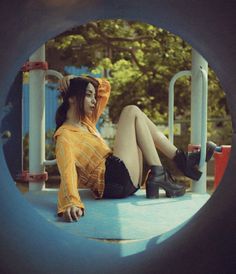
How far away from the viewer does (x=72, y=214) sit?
8.35 feet

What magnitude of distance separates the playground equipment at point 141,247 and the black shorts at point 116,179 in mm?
1578

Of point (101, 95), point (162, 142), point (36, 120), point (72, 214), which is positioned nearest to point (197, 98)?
point (162, 142)

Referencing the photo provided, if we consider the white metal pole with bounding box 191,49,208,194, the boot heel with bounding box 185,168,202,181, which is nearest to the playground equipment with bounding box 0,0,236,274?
the boot heel with bounding box 185,168,202,181

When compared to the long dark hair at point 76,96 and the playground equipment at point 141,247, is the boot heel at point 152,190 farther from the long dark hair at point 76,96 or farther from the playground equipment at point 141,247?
the playground equipment at point 141,247

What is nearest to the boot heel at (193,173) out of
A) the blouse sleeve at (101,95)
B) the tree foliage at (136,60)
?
the blouse sleeve at (101,95)

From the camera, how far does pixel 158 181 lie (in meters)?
3.30

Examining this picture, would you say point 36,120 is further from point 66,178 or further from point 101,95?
point 66,178

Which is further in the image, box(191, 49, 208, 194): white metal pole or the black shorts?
box(191, 49, 208, 194): white metal pole

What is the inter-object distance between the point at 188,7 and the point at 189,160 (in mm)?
2262

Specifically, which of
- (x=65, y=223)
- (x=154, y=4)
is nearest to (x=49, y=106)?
(x=65, y=223)

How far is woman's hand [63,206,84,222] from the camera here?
2531 mm

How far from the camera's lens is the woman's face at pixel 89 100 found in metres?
3.54

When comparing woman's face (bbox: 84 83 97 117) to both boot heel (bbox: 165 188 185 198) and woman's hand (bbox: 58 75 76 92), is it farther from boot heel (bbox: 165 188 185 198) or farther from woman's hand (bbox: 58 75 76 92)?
boot heel (bbox: 165 188 185 198)

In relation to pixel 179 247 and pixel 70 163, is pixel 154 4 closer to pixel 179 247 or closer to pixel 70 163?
pixel 179 247
